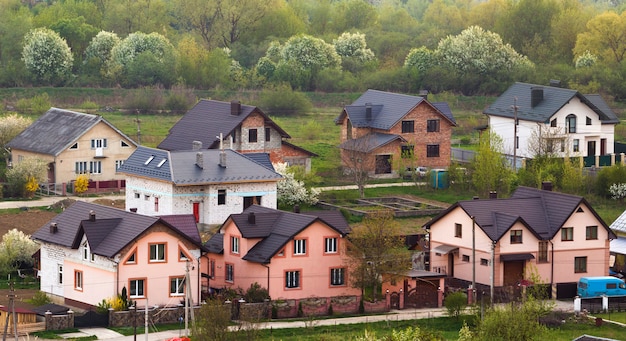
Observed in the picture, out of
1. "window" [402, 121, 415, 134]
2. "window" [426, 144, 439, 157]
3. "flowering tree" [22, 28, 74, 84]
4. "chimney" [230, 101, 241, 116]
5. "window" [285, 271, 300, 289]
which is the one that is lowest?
"window" [285, 271, 300, 289]

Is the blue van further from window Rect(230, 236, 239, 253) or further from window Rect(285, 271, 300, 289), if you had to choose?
window Rect(230, 236, 239, 253)

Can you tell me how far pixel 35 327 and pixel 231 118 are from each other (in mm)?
29912

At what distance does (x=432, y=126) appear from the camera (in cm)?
8800

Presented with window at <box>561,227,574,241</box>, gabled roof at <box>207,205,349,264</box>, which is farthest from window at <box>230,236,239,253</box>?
window at <box>561,227,574,241</box>

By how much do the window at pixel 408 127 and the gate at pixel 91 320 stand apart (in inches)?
1376

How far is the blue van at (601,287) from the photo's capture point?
60781mm

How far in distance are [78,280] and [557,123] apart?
38461mm

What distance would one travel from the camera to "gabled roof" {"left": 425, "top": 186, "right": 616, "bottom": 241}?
62.2m

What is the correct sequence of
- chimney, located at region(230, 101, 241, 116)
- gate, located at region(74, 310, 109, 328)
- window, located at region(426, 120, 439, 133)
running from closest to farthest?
1. gate, located at region(74, 310, 109, 328)
2. chimney, located at region(230, 101, 241, 116)
3. window, located at region(426, 120, 439, 133)

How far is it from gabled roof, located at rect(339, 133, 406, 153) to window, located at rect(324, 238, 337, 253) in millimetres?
24073

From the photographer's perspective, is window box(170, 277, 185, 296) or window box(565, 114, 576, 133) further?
window box(565, 114, 576, 133)

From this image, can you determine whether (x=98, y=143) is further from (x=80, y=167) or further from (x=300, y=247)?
(x=300, y=247)

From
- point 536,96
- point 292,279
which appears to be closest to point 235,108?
point 536,96

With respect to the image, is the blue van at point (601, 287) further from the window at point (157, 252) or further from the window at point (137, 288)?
the window at point (137, 288)
